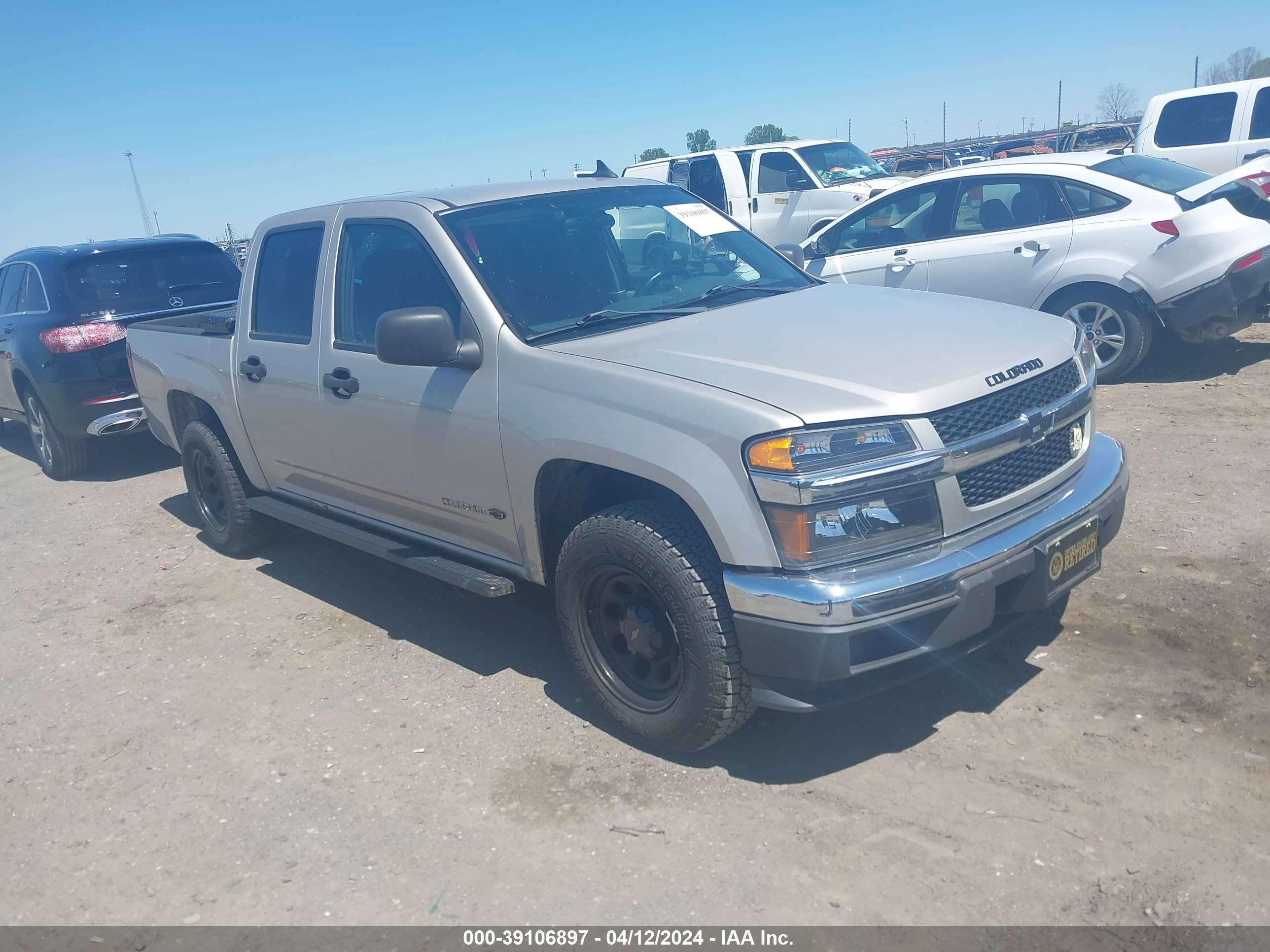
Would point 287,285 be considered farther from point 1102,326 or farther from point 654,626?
point 1102,326

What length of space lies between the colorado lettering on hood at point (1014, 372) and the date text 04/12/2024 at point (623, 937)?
181 centimetres

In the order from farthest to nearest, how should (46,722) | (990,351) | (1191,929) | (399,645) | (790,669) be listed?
1. (399,645)
2. (46,722)
3. (990,351)
4. (790,669)
5. (1191,929)

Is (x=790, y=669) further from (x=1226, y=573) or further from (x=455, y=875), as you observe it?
(x=1226, y=573)

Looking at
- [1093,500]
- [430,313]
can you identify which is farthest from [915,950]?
[430,313]

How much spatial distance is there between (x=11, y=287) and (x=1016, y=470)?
926 centimetres

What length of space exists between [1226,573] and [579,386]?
3071mm

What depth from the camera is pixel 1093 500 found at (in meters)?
3.62

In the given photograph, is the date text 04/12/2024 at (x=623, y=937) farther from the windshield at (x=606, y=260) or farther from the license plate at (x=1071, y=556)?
the windshield at (x=606, y=260)

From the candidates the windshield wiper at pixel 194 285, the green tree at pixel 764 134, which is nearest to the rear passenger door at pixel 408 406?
the windshield wiper at pixel 194 285

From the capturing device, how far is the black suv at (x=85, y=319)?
830 cm

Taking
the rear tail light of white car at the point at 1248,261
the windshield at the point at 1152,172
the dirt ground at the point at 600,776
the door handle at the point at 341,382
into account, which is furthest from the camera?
the windshield at the point at 1152,172

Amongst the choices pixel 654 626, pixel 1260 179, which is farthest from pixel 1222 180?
pixel 654 626

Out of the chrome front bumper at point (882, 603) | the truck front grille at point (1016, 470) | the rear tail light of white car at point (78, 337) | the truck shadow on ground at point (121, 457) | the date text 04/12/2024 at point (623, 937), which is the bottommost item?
the truck shadow on ground at point (121, 457)

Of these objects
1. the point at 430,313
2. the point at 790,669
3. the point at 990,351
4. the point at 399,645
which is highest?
the point at 430,313
